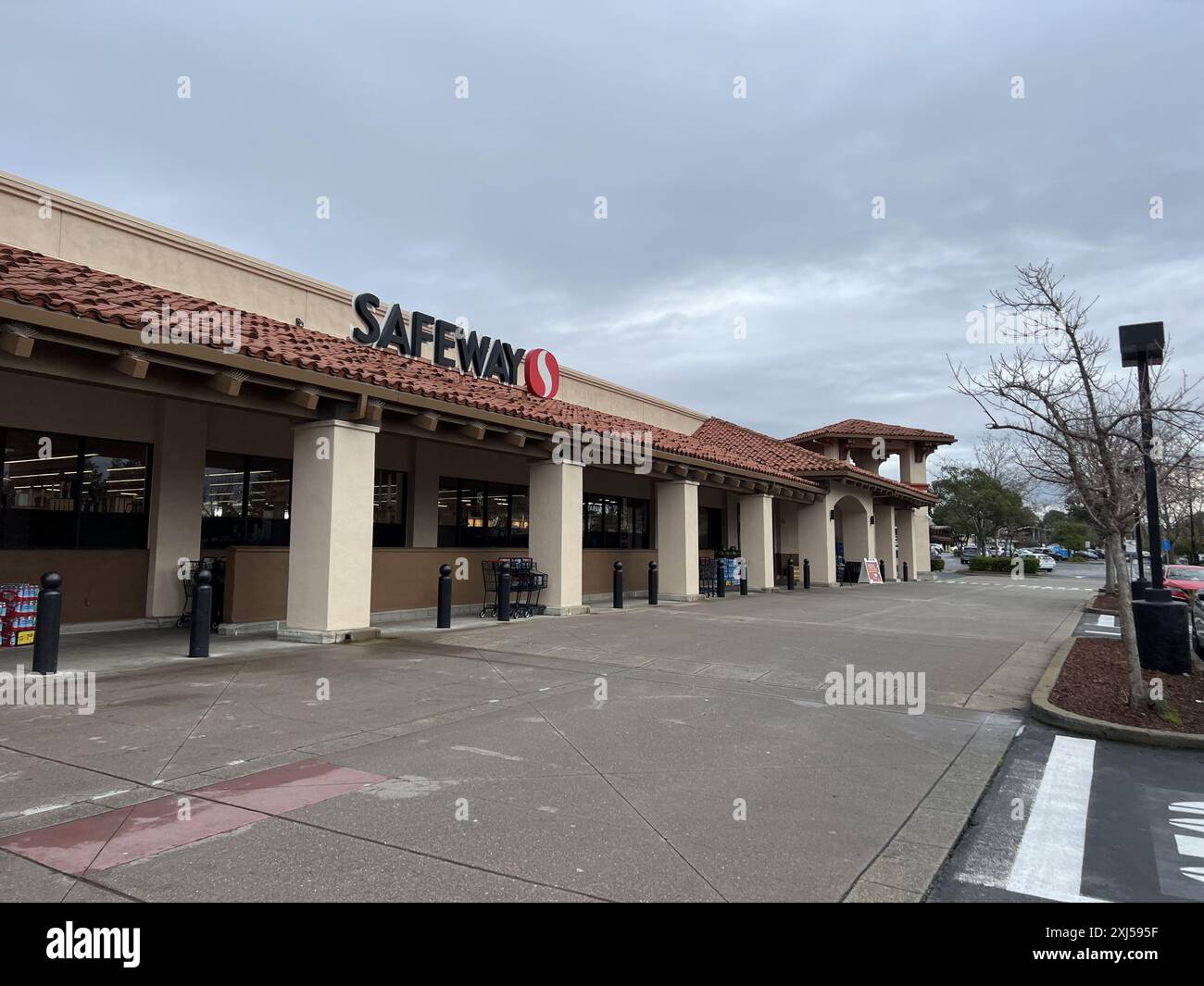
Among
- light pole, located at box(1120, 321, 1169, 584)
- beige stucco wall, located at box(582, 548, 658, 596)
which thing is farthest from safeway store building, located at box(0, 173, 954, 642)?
light pole, located at box(1120, 321, 1169, 584)

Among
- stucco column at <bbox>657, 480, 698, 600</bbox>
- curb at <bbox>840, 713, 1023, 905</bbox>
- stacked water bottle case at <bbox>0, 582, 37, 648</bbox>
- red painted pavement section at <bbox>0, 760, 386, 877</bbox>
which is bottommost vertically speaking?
curb at <bbox>840, 713, 1023, 905</bbox>

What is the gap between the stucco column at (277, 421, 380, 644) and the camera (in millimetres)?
10281

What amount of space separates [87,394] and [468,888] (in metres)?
11.0

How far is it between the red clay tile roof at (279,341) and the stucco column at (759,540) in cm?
628

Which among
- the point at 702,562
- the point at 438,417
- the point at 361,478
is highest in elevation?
the point at 438,417

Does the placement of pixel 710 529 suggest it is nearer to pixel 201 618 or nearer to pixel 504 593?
pixel 504 593

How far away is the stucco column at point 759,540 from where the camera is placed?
22656mm

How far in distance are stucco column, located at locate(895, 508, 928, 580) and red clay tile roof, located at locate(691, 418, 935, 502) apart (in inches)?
269

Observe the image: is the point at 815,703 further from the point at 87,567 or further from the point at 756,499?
the point at 756,499

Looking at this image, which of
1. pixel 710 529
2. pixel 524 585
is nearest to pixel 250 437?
pixel 524 585

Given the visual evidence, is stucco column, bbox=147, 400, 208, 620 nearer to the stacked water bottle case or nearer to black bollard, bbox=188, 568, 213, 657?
the stacked water bottle case

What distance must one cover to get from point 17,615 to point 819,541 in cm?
2297

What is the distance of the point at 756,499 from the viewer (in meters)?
22.7
